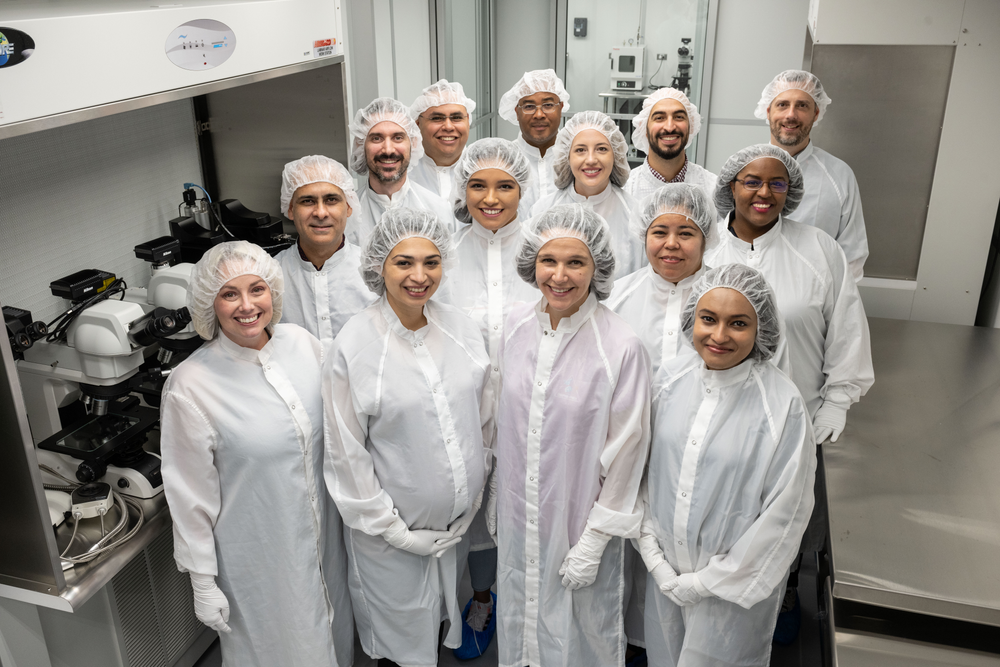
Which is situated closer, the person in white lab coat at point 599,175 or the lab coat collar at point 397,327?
the lab coat collar at point 397,327

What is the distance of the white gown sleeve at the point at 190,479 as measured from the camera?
1806 mm

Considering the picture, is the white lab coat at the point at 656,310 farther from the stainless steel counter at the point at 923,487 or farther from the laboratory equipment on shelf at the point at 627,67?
the laboratory equipment on shelf at the point at 627,67

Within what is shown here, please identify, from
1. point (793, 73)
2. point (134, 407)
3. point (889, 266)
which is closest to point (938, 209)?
point (889, 266)

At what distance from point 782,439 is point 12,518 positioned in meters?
1.70

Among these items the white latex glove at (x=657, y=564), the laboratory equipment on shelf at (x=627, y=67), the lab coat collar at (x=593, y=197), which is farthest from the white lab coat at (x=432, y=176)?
the laboratory equipment on shelf at (x=627, y=67)

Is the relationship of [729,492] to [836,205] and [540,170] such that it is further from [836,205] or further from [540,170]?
[540,170]

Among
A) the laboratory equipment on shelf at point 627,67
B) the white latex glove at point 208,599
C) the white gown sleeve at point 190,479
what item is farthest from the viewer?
the laboratory equipment on shelf at point 627,67

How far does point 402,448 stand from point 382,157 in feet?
4.05

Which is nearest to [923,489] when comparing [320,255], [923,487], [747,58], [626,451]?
[923,487]

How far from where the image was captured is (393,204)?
9.25 feet

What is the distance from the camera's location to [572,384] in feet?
6.26

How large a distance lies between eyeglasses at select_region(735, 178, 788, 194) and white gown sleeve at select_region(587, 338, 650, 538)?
73 centimetres

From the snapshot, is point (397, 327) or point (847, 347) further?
point (847, 347)

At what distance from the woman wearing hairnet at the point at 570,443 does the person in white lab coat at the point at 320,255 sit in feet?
1.97
